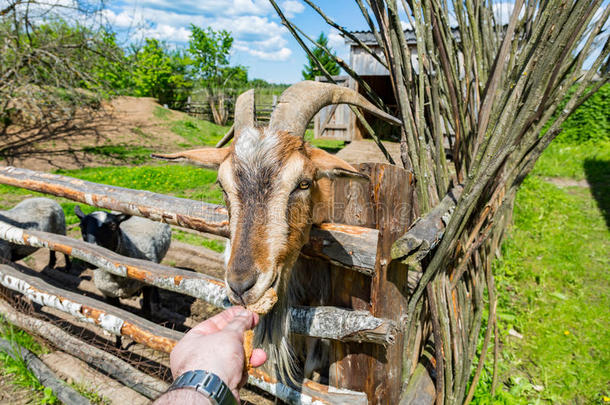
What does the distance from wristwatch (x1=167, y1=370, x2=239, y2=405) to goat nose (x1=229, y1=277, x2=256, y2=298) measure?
399mm

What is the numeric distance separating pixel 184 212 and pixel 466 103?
90.2 inches

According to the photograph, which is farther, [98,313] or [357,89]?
[357,89]

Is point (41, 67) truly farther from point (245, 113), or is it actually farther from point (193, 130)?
point (245, 113)

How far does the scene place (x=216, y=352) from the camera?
140 cm

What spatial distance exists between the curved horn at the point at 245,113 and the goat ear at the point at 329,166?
0.40m

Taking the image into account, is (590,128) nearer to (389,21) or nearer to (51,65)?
(389,21)

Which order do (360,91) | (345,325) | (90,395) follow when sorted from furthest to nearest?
(360,91) < (90,395) < (345,325)

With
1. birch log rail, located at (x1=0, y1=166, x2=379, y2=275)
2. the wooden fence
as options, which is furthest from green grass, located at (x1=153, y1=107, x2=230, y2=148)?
the wooden fence

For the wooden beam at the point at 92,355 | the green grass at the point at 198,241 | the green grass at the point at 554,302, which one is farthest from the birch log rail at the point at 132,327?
the green grass at the point at 198,241

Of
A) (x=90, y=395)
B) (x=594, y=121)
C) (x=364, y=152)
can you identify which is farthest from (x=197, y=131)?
(x=594, y=121)

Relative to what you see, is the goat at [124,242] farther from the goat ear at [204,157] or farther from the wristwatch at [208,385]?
the wristwatch at [208,385]

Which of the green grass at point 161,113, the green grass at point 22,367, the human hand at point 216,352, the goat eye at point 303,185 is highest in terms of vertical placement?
the green grass at point 161,113

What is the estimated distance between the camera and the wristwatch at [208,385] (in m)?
1.27

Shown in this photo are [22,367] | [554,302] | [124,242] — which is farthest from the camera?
[554,302]
